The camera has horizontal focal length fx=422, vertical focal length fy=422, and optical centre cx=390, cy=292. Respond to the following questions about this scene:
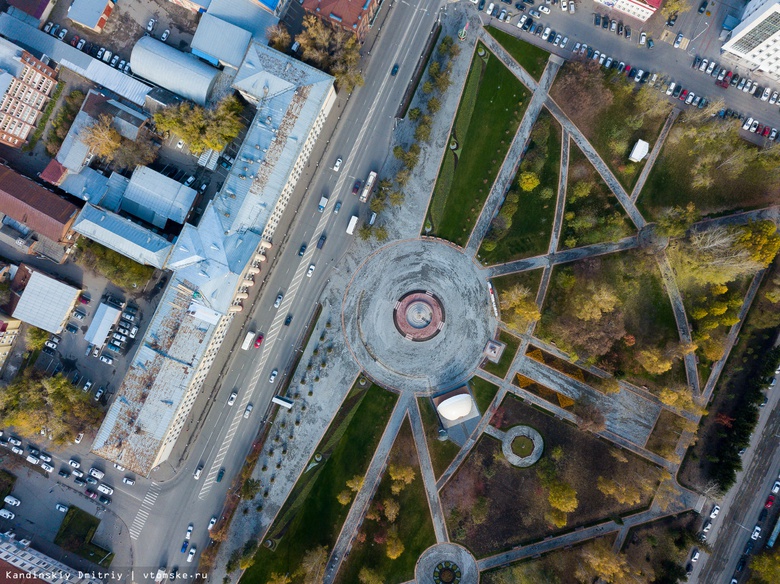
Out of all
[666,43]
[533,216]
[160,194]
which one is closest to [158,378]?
[160,194]

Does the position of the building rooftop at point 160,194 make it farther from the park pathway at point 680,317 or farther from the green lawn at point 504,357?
the park pathway at point 680,317

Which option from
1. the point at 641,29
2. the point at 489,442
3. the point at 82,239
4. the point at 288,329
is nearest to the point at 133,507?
the point at 288,329

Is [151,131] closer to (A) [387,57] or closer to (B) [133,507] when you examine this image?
(A) [387,57]

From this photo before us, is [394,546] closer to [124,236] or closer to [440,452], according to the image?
[440,452]

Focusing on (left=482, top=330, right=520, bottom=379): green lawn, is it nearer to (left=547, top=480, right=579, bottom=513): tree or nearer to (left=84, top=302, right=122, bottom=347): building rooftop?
(left=547, top=480, right=579, bottom=513): tree

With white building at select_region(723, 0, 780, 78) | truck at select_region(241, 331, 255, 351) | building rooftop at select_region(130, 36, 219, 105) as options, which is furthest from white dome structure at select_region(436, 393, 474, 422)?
white building at select_region(723, 0, 780, 78)

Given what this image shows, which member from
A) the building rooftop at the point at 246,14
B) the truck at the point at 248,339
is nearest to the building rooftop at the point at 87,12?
the building rooftop at the point at 246,14
